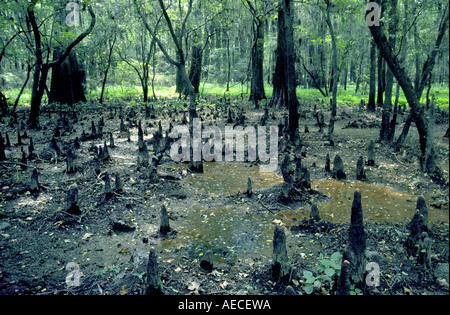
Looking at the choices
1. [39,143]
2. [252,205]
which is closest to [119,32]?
[39,143]

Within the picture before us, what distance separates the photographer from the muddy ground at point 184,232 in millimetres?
3436

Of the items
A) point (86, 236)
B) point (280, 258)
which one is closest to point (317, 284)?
point (280, 258)

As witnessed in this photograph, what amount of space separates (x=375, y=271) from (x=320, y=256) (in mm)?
712

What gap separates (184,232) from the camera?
4.95 m

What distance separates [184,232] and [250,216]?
128 centimetres

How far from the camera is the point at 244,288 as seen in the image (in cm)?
346

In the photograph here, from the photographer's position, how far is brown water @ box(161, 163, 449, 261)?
449 centimetres

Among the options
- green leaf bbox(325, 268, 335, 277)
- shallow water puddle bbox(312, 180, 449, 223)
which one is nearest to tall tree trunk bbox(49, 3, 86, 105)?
shallow water puddle bbox(312, 180, 449, 223)

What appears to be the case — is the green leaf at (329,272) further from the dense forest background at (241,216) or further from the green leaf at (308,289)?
the green leaf at (308,289)

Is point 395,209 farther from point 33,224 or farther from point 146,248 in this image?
point 33,224

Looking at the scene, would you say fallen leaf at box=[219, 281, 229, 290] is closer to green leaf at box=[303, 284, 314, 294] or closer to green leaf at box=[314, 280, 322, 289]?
green leaf at box=[303, 284, 314, 294]

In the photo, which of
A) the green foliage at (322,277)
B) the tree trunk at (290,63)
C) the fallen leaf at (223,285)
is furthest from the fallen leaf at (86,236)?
the tree trunk at (290,63)

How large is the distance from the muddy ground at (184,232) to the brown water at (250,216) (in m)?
0.03
